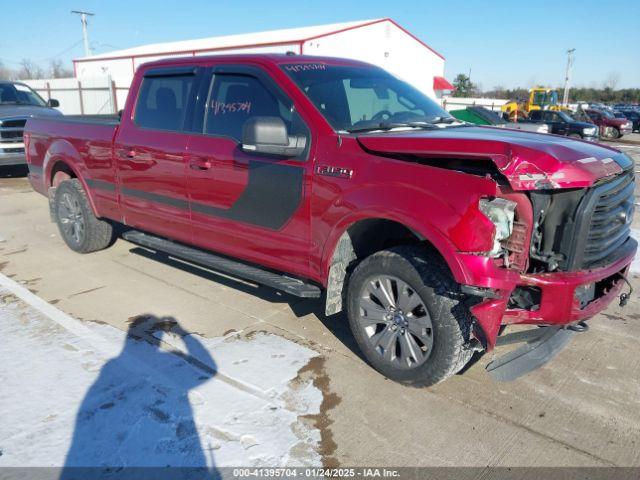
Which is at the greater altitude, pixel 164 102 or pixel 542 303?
pixel 164 102

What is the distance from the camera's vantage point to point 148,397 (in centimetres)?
318

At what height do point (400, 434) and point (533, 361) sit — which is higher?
point (533, 361)

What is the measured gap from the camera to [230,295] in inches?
190

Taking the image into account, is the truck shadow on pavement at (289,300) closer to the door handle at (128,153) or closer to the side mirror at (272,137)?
the door handle at (128,153)

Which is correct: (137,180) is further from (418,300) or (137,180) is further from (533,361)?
(533,361)

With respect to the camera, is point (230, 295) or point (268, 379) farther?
point (230, 295)

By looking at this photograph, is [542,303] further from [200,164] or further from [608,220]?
[200,164]

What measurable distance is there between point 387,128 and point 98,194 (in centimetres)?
337

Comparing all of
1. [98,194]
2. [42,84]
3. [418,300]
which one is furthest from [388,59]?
[418,300]

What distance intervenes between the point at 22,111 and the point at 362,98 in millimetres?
9832

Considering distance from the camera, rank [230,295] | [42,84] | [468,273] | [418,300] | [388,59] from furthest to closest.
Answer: [42,84]
[388,59]
[230,295]
[418,300]
[468,273]

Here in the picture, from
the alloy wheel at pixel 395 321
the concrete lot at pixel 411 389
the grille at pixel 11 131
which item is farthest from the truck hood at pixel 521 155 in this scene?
the grille at pixel 11 131

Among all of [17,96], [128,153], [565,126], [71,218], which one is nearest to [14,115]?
[17,96]

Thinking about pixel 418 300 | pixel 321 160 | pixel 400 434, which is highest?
pixel 321 160
